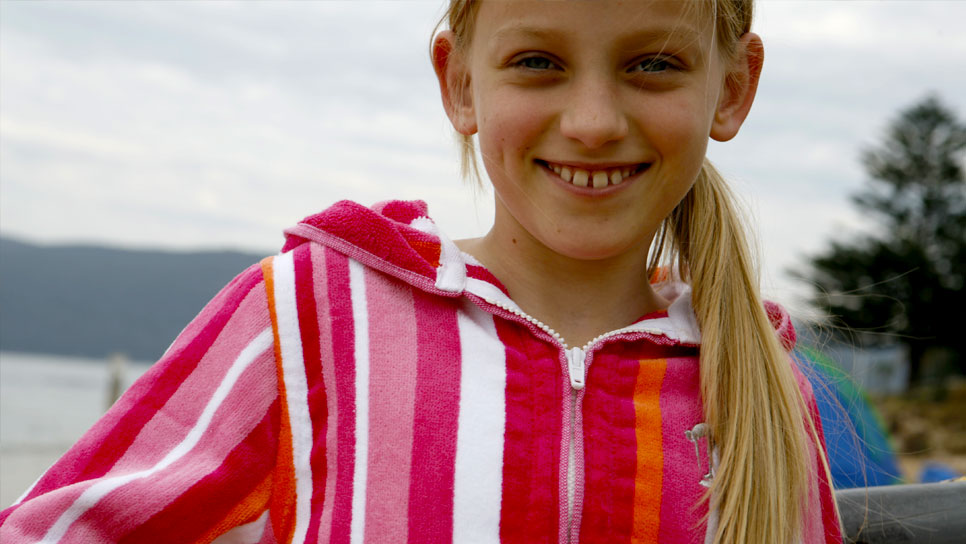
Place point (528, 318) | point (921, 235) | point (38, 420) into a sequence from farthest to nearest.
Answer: point (921, 235)
point (38, 420)
point (528, 318)

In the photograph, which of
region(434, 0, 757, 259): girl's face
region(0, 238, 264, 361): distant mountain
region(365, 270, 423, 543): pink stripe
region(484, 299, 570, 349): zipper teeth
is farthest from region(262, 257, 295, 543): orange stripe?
region(0, 238, 264, 361): distant mountain

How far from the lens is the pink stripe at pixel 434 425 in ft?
4.00

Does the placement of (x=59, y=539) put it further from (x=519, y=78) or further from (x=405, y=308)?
(x=519, y=78)

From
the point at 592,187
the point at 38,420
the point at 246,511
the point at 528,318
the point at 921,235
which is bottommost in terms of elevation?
the point at 38,420

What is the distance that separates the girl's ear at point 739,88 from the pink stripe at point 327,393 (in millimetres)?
642

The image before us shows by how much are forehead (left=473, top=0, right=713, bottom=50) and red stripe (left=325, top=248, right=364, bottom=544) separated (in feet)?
1.30

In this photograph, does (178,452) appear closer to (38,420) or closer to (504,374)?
(504,374)

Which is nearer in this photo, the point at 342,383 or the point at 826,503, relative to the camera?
the point at 342,383

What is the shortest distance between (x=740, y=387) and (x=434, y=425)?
0.49m

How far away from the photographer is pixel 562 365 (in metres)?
1.35

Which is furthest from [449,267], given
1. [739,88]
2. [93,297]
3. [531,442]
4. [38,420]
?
[93,297]

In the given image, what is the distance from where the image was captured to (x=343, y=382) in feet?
4.17

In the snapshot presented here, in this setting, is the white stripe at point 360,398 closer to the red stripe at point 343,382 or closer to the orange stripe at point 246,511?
the red stripe at point 343,382

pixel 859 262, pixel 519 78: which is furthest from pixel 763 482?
pixel 859 262
